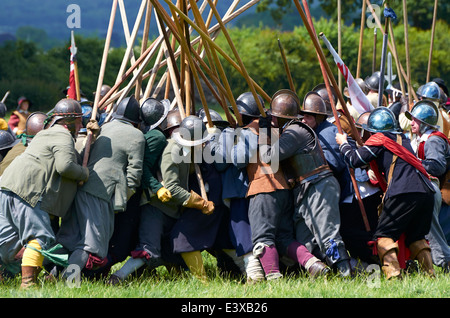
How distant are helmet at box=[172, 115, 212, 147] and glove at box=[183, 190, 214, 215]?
1.56 ft

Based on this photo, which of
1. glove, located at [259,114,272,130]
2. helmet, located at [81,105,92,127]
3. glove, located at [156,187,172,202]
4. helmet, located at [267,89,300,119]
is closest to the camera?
glove, located at [156,187,172,202]

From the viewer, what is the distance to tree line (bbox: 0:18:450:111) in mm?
22891

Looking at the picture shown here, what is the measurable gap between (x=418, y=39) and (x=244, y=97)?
65.8 ft

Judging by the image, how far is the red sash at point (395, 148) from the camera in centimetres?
689

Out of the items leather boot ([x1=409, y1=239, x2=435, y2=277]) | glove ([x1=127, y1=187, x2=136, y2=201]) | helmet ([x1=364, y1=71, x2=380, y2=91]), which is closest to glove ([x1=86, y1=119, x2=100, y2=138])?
glove ([x1=127, y1=187, x2=136, y2=201])

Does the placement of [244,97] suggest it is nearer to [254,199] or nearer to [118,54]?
[254,199]

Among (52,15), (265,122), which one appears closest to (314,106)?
(265,122)

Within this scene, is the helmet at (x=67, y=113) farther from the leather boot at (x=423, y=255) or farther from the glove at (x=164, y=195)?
the leather boot at (x=423, y=255)

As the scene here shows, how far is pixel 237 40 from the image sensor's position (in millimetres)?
26438

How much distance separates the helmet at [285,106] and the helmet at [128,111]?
4.32ft

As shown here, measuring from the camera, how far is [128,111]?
7.16 m

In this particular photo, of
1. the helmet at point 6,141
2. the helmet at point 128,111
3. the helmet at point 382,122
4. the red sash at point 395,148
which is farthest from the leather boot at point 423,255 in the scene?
the helmet at point 6,141

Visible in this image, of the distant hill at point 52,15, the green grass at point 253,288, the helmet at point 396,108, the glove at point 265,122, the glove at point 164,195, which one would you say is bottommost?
the green grass at point 253,288

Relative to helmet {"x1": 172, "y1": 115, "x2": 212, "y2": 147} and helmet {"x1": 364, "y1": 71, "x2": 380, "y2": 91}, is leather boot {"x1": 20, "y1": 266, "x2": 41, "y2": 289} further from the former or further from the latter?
helmet {"x1": 364, "y1": 71, "x2": 380, "y2": 91}
